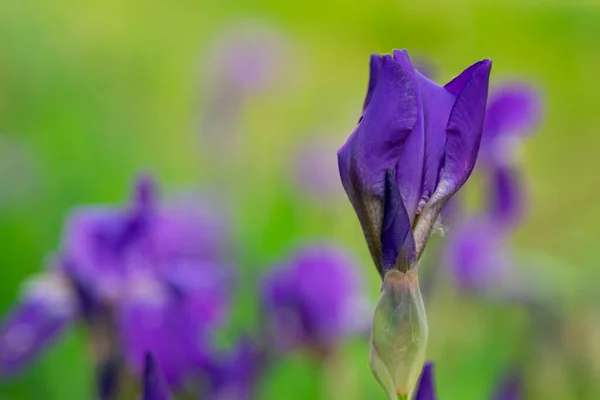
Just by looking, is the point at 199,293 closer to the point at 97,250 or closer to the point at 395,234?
the point at 97,250

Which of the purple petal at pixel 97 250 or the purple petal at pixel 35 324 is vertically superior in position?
the purple petal at pixel 97 250

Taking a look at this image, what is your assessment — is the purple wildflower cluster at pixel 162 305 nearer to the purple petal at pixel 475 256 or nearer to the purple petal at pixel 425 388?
the purple petal at pixel 475 256

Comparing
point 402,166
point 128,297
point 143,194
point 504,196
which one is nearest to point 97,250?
point 128,297

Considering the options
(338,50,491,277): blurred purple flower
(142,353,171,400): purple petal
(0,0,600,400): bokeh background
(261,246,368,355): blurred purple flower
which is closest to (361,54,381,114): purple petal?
(338,50,491,277): blurred purple flower

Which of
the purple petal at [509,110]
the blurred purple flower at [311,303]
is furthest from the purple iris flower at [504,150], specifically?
the blurred purple flower at [311,303]

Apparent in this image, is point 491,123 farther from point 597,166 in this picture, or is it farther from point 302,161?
point 597,166

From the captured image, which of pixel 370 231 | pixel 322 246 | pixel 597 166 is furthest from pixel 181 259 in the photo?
pixel 597 166
